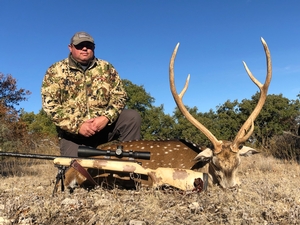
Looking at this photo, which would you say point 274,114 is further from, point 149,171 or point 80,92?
point 149,171

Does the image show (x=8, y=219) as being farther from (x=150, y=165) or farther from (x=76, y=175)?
(x=150, y=165)

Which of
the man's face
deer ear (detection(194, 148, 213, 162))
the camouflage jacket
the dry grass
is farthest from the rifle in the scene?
the man's face

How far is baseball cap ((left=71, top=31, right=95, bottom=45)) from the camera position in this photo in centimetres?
429

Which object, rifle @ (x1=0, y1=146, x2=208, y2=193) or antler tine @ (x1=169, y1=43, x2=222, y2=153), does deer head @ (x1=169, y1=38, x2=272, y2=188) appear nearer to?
antler tine @ (x1=169, y1=43, x2=222, y2=153)

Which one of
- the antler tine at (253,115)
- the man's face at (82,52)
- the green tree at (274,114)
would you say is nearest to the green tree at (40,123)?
the green tree at (274,114)

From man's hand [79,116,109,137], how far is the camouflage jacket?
18 cm

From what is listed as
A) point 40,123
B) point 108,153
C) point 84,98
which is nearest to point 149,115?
point 40,123

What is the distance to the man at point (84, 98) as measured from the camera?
4211 mm

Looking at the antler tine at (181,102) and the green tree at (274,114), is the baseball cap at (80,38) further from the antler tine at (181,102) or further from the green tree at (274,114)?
→ the green tree at (274,114)

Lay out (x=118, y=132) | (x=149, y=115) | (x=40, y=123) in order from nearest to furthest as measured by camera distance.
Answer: (x=118, y=132) < (x=149, y=115) < (x=40, y=123)

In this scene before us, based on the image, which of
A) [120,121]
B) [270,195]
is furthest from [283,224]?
[120,121]

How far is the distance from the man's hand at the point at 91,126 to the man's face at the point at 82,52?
3.08 ft

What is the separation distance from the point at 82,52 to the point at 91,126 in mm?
1132

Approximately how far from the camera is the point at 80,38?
4305 mm
